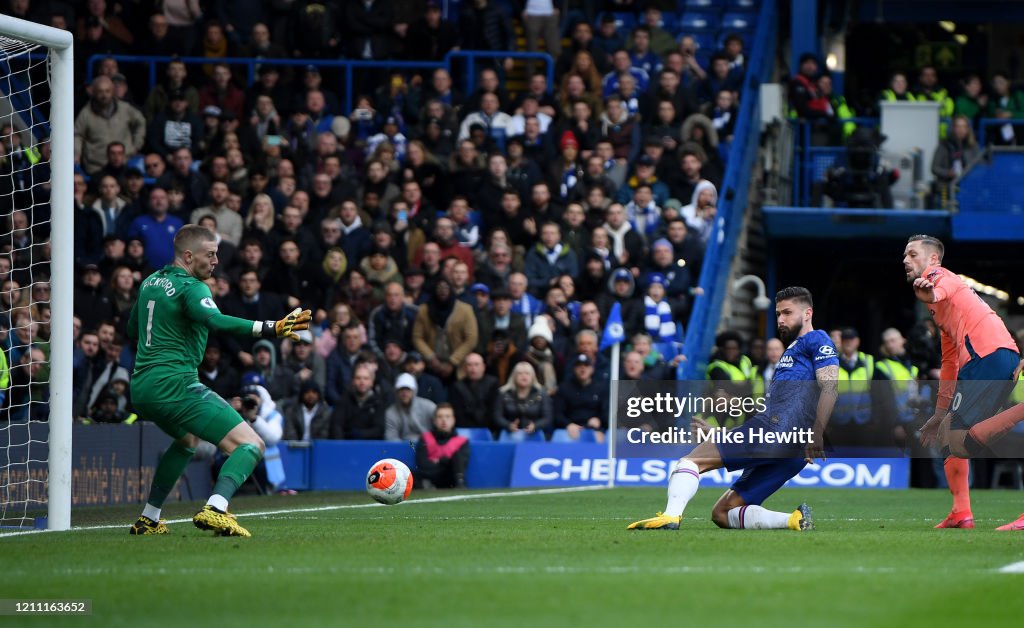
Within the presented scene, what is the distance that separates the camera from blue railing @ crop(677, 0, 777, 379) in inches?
786

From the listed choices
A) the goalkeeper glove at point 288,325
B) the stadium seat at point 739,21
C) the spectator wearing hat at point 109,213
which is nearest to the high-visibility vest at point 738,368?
the spectator wearing hat at point 109,213

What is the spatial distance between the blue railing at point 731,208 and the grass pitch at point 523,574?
805 centimetres

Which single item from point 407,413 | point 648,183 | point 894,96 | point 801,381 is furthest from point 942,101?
point 801,381

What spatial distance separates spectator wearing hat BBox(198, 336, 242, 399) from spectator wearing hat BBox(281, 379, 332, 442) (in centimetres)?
62

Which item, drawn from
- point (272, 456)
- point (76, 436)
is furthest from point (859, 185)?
point (76, 436)

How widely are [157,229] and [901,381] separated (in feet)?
29.3

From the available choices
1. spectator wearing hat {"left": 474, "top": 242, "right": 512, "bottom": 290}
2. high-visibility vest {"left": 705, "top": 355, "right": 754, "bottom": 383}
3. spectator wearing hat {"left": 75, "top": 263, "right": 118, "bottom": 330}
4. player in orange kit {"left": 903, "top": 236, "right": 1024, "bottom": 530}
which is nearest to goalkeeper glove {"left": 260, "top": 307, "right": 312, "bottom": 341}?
player in orange kit {"left": 903, "top": 236, "right": 1024, "bottom": 530}

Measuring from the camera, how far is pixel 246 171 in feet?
70.9

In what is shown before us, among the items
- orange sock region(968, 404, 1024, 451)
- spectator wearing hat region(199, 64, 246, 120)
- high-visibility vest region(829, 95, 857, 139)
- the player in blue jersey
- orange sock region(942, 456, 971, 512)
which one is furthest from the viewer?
high-visibility vest region(829, 95, 857, 139)

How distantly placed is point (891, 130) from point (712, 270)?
4.49 m

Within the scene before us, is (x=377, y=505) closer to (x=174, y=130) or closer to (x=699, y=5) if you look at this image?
(x=174, y=130)

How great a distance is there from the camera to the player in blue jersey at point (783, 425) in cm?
1009

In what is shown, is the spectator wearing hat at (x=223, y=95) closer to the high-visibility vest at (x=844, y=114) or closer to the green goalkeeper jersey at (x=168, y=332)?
the high-visibility vest at (x=844, y=114)

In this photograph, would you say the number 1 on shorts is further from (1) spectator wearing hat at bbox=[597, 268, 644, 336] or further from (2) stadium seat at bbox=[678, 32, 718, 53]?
(2) stadium seat at bbox=[678, 32, 718, 53]
